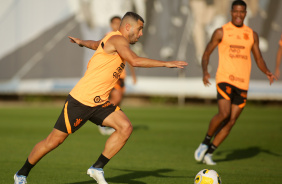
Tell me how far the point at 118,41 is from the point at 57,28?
2167cm

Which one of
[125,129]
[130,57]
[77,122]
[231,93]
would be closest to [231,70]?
[231,93]

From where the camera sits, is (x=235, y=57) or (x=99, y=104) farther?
(x=235, y=57)

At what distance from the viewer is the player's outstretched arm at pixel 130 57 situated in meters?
6.64

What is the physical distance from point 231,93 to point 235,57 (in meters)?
0.65

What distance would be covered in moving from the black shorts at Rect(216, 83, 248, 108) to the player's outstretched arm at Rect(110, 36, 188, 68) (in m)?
3.17

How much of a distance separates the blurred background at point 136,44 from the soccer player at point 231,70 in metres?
15.8

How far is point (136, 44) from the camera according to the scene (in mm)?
26969

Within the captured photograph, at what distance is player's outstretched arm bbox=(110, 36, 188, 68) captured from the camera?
6637 millimetres

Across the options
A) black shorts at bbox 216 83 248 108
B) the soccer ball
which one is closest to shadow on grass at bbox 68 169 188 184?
the soccer ball

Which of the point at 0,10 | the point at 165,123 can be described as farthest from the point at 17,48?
the point at 165,123

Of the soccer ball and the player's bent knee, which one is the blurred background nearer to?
the soccer ball

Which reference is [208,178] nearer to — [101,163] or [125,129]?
[125,129]

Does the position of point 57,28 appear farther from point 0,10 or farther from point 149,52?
point 149,52

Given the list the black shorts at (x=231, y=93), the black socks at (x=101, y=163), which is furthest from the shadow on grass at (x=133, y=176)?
the black shorts at (x=231, y=93)
